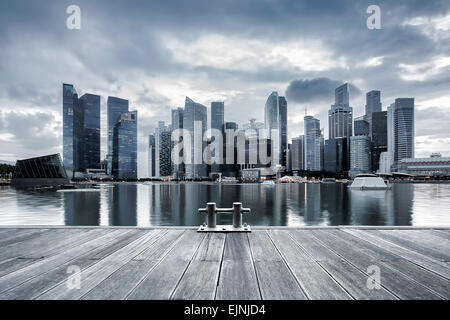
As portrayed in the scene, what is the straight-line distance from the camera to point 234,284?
10.8ft

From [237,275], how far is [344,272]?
178 centimetres

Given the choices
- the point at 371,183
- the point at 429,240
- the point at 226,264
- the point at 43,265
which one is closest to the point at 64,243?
the point at 43,265

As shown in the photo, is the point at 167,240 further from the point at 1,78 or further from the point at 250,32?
the point at 250,32

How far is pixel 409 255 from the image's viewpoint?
→ 459 centimetres

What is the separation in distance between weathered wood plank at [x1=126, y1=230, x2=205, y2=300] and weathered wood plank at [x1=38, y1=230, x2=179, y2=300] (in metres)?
0.67

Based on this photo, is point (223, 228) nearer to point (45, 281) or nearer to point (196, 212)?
point (45, 281)

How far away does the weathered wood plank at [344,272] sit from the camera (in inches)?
117

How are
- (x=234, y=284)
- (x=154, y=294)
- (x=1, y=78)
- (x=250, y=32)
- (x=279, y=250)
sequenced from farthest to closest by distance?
(x=250, y=32), (x=1, y=78), (x=279, y=250), (x=234, y=284), (x=154, y=294)

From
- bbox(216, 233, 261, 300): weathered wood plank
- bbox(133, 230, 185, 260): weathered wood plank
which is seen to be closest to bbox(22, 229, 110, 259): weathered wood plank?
bbox(133, 230, 185, 260): weathered wood plank

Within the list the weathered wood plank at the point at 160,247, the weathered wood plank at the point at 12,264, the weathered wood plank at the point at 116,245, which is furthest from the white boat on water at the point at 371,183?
the weathered wood plank at the point at 12,264

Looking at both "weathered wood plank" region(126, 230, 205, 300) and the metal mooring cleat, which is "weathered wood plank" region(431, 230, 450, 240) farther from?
"weathered wood plank" region(126, 230, 205, 300)

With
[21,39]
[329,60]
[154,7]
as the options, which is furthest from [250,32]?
[21,39]

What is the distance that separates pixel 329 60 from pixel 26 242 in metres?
17.7

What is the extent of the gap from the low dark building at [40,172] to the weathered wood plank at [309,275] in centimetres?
15033
